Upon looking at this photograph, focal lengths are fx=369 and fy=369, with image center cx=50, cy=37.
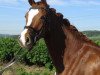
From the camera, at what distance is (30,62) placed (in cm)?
2238

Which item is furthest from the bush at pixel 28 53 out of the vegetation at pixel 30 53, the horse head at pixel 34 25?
the horse head at pixel 34 25

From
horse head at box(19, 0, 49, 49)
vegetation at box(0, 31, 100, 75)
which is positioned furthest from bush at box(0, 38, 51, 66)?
horse head at box(19, 0, 49, 49)

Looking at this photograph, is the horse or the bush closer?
the horse

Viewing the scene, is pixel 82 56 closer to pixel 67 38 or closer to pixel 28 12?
pixel 67 38

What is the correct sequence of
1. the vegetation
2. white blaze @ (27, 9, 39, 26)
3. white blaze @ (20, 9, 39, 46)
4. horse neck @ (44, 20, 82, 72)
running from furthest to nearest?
the vegetation → horse neck @ (44, 20, 82, 72) → white blaze @ (27, 9, 39, 26) → white blaze @ (20, 9, 39, 46)

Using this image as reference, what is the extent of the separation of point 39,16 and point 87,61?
1.13 meters

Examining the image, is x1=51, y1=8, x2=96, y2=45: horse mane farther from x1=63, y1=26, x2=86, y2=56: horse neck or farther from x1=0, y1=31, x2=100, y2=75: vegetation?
x1=0, y1=31, x2=100, y2=75: vegetation

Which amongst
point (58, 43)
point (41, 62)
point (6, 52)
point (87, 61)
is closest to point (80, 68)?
point (87, 61)

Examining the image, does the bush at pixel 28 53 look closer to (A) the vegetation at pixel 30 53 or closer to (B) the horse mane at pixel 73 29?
(A) the vegetation at pixel 30 53

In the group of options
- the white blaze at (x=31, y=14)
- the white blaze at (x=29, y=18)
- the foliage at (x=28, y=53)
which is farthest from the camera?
the foliage at (x=28, y=53)

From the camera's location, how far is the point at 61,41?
657cm

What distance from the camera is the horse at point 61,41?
621cm

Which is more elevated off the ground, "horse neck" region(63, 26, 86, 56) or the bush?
"horse neck" region(63, 26, 86, 56)

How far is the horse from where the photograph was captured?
6211 millimetres
